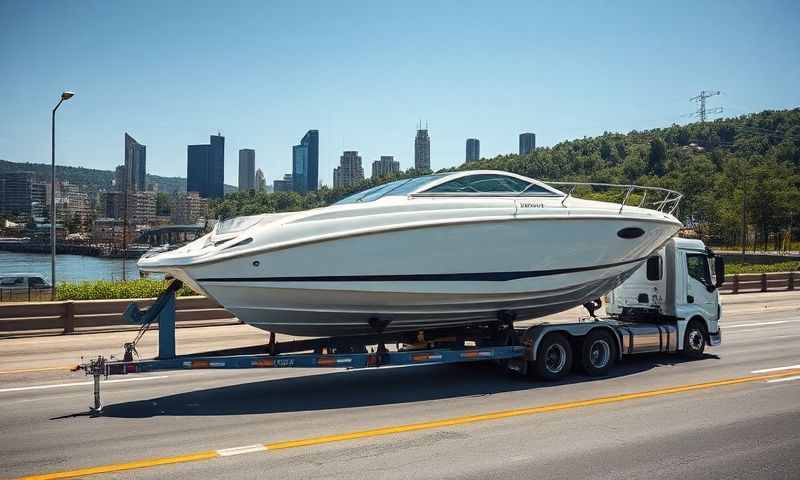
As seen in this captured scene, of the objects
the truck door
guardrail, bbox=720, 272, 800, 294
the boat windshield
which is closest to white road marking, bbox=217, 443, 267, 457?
the boat windshield

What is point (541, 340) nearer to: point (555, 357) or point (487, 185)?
point (555, 357)

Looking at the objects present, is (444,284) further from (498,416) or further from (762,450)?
(762,450)

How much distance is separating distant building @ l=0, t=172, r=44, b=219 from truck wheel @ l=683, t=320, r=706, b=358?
155 meters

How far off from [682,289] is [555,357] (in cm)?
312

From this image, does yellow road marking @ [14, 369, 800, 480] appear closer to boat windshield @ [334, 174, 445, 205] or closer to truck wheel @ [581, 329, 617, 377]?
truck wheel @ [581, 329, 617, 377]

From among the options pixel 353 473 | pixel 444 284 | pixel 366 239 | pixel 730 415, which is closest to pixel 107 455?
pixel 353 473

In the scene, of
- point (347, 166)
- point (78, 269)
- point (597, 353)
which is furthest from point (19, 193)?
point (597, 353)

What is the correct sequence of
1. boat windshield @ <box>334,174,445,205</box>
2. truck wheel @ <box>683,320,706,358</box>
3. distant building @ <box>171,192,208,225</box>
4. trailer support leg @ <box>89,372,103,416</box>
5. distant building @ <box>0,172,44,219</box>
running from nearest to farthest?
trailer support leg @ <box>89,372,103,416</box>, boat windshield @ <box>334,174,445,205</box>, truck wheel @ <box>683,320,706,358</box>, distant building @ <box>0,172,44,219</box>, distant building @ <box>171,192,208,225</box>

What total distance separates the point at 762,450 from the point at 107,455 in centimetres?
622

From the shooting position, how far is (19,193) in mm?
159750

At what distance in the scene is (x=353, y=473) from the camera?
19.0 feet

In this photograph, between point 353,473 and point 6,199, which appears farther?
point 6,199

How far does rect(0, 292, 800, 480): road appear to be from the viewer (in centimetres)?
599

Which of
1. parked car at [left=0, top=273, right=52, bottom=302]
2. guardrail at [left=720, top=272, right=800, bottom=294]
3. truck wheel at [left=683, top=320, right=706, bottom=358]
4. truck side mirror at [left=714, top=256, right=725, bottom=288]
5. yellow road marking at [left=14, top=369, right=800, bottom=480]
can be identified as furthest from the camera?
guardrail at [left=720, top=272, right=800, bottom=294]
